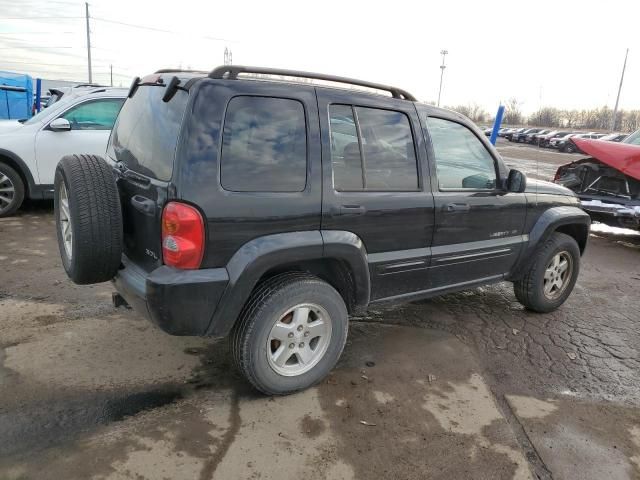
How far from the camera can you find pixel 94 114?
7.33 metres

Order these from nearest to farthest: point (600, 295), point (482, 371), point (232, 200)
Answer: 1. point (232, 200)
2. point (482, 371)
3. point (600, 295)

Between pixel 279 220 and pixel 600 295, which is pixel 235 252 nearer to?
pixel 279 220

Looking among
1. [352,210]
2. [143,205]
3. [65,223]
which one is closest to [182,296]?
[143,205]

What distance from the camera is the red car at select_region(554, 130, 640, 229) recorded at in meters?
7.15

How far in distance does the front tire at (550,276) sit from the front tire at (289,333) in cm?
220

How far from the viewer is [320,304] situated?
302 centimetres

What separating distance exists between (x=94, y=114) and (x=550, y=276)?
21.5ft

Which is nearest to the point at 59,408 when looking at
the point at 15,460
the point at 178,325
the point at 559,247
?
the point at 15,460

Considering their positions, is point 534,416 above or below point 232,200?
below

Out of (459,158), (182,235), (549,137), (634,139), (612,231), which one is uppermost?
(549,137)

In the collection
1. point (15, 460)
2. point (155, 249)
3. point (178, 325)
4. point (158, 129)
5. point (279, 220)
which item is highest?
point (158, 129)

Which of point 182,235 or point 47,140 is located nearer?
point 182,235

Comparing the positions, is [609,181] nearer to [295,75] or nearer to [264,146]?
[295,75]

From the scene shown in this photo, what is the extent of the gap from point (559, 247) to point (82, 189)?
3.96m
